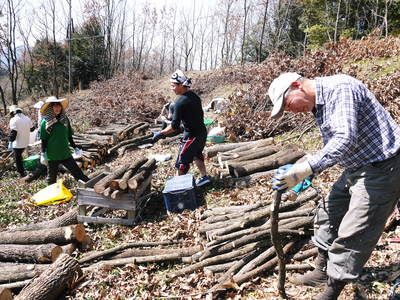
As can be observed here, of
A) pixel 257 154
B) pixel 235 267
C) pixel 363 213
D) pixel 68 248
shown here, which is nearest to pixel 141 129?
pixel 257 154

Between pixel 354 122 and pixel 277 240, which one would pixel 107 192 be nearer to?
pixel 277 240

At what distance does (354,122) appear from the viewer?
8.22 ft

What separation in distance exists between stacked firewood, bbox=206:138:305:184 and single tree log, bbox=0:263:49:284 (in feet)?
12.7

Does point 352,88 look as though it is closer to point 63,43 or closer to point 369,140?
point 369,140

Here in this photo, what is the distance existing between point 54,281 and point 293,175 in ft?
11.0

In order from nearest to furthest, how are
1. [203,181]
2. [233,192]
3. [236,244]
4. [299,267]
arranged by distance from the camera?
[299,267]
[236,244]
[233,192]
[203,181]

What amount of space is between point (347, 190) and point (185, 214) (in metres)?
3.44

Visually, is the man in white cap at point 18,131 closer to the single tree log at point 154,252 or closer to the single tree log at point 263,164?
the single tree log at point 263,164

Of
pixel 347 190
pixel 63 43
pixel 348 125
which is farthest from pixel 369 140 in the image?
pixel 63 43

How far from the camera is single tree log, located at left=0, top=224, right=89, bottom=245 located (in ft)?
17.5

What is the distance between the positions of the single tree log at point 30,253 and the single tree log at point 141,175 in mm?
1536

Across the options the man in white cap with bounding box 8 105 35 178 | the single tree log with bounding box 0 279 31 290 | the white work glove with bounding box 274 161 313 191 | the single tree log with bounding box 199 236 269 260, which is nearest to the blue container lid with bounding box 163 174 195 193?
the single tree log with bounding box 199 236 269 260

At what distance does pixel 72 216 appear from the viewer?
616 cm

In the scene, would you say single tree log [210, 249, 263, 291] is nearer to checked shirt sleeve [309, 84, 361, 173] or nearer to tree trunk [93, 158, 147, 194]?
checked shirt sleeve [309, 84, 361, 173]
